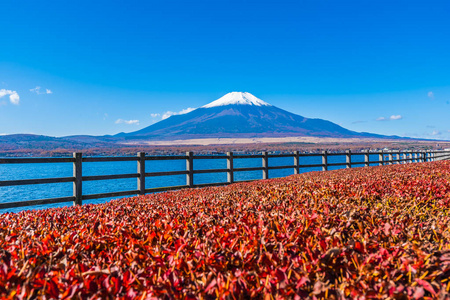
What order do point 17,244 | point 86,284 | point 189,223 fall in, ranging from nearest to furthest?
point 86,284 → point 17,244 → point 189,223

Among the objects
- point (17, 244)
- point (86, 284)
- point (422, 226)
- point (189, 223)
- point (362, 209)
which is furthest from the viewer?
point (362, 209)

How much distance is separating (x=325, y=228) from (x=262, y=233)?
52cm

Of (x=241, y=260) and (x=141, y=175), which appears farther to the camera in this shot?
(x=141, y=175)

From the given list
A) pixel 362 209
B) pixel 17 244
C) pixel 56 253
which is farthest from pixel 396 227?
pixel 17 244

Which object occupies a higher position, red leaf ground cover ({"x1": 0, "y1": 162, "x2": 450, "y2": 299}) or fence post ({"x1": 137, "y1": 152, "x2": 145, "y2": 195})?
red leaf ground cover ({"x1": 0, "y1": 162, "x2": 450, "y2": 299})

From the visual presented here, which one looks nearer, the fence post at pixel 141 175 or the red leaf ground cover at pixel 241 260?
the red leaf ground cover at pixel 241 260

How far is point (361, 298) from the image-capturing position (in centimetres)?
149

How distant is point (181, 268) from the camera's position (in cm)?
201

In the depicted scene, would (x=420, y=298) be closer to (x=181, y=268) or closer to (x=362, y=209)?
(x=181, y=268)

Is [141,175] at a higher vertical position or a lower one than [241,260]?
lower

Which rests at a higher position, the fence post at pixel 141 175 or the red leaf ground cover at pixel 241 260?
the red leaf ground cover at pixel 241 260

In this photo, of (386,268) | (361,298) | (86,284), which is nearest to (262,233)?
(386,268)

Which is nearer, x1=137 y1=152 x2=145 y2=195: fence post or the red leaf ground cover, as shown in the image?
the red leaf ground cover

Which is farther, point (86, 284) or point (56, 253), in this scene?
point (56, 253)
